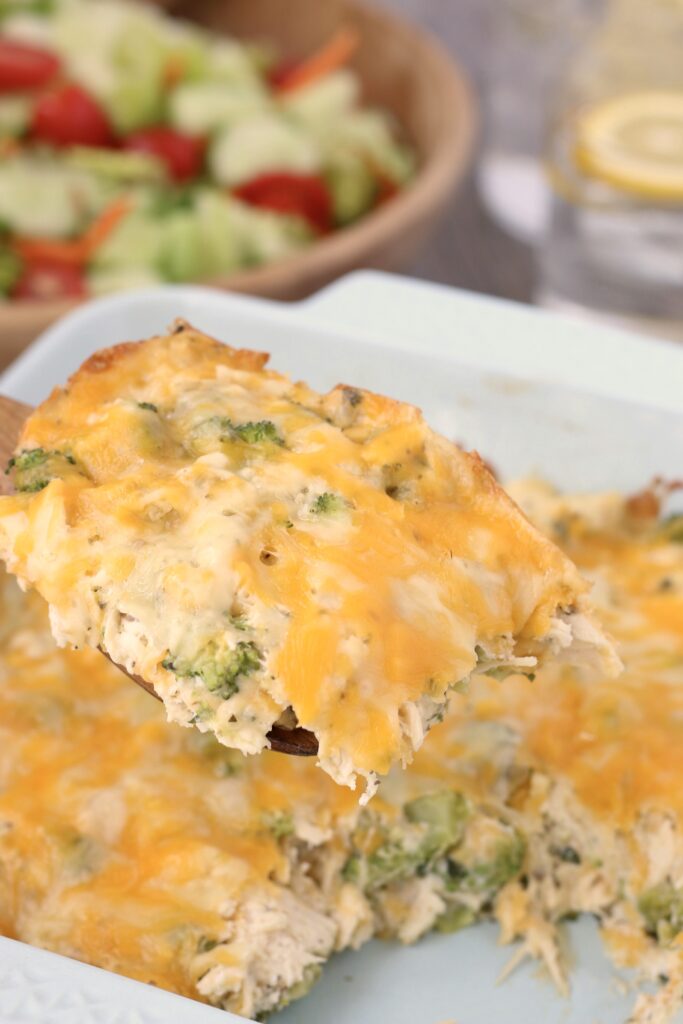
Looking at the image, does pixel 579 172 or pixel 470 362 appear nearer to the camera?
pixel 470 362

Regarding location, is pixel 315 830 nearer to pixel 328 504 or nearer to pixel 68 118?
pixel 328 504

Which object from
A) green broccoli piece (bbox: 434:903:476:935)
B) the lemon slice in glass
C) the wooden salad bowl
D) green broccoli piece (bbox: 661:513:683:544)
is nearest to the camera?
green broccoli piece (bbox: 434:903:476:935)

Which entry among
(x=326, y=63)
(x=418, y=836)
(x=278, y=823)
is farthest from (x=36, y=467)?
(x=326, y=63)

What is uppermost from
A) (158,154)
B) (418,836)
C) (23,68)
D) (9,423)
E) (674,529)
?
(9,423)

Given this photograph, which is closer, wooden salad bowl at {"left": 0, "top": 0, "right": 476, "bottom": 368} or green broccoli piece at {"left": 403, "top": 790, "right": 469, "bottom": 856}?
green broccoli piece at {"left": 403, "top": 790, "right": 469, "bottom": 856}

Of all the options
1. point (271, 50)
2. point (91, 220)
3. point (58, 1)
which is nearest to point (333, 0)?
point (271, 50)

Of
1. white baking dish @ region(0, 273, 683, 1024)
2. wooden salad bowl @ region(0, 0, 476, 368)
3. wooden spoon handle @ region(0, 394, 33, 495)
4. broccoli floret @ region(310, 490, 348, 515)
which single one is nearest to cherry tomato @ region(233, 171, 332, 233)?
wooden salad bowl @ region(0, 0, 476, 368)

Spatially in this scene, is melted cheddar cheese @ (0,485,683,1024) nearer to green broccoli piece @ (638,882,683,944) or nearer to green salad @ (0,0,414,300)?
green broccoli piece @ (638,882,683,944)

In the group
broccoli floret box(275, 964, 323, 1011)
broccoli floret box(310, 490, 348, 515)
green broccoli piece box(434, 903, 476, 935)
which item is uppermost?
broccoli floret box(310, 490, 348, 515)
